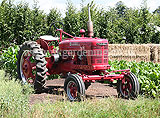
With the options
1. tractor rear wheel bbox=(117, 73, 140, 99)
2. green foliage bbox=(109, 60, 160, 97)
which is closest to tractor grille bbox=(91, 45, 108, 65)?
tractor rear wheel bbox=(117, 73, 140, 99)

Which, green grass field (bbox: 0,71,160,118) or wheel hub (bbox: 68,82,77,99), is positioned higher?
wheel hub (bbox: 68,82,77,99)

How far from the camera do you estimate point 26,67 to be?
6328 mm

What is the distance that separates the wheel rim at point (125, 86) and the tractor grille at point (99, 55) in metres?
0.65

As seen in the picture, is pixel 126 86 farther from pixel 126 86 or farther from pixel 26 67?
pixel 26 67

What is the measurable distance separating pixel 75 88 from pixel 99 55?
3.22ft

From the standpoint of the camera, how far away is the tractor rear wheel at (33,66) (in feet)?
18.1

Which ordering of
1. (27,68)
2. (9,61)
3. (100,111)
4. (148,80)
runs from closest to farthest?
(100,111) < (148,80) < (27,68) < (9,61)

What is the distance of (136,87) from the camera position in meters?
5.10

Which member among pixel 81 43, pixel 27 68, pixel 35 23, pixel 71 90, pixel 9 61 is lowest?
pixel 71 90

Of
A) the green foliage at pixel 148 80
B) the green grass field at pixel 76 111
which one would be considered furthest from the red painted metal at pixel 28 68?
the green foliage at pixel 148 80

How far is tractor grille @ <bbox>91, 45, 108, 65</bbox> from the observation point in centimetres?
533

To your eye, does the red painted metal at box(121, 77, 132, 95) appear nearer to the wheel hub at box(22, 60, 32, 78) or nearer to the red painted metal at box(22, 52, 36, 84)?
the red painted metal at box(22, 52, 36, 84)

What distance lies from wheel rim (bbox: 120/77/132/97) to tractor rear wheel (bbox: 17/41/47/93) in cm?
183

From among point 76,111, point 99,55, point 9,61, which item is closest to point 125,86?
point 99,55
